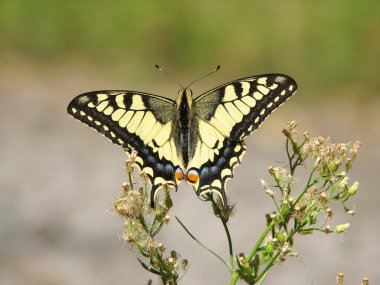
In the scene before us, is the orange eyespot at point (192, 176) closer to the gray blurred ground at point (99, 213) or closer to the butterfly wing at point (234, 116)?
the butterfly wing at point (234, 116)

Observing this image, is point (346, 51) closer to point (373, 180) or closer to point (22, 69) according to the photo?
point (373, 180)

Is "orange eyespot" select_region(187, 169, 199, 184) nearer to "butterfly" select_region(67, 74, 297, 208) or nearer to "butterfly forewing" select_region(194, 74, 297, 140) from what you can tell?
"butterfly" select_region(67, 74, 297, 208)

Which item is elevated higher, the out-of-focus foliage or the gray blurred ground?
the out-of-focus foliage

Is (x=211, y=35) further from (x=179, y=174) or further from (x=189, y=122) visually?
(x=179, y=174)

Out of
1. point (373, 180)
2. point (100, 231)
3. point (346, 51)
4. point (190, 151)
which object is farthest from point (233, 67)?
point (190, 151)

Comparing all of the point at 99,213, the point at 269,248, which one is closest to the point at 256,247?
the point at 269,248

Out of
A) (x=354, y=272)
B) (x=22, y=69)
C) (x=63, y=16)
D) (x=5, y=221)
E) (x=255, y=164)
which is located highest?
(x=63, y=16)

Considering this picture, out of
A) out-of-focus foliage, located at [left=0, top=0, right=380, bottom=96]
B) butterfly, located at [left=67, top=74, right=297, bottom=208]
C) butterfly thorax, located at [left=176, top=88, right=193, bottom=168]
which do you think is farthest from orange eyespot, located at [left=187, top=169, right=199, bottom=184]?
out-of-focus foliage, located at [left=0, top=0, right=380, bottom=96]
